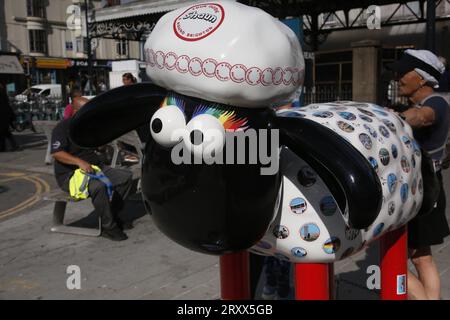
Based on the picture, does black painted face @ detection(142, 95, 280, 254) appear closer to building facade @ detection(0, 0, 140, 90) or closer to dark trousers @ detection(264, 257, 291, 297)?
dark trousers @ detection(264, 257, 291, 297)

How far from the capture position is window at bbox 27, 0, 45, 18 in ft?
119

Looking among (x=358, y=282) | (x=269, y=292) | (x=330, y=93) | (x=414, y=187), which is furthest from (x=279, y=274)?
(x=330, y=93)

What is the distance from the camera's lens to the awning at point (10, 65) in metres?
32.1

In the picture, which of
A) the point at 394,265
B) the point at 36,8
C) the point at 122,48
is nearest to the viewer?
the point at 394,265

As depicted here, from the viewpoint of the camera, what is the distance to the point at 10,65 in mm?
32531

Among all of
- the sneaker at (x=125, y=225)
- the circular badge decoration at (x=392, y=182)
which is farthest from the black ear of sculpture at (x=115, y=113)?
the sneaker at (x=125, y=225)

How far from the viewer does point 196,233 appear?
1755 mm

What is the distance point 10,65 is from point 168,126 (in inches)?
1348

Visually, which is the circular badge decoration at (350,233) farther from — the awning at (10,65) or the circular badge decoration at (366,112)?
the awning at (10,65)

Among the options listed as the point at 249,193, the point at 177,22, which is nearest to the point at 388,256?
the point at 249,193

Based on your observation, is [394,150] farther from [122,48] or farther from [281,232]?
[122,48]

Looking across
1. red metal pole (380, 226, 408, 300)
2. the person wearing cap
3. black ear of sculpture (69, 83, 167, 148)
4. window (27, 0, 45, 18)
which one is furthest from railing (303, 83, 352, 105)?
window (27, 0, 45, 18)

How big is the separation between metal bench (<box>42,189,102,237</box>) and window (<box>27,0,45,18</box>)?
34.9 meters
